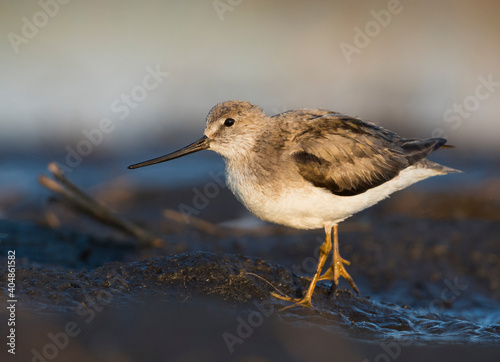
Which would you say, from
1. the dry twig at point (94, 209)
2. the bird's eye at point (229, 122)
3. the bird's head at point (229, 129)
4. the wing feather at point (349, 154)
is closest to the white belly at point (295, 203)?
the wing feather at point (349, 154)

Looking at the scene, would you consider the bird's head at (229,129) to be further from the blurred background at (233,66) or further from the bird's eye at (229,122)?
the blurred background at (233,66)

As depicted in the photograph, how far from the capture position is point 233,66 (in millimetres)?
14695

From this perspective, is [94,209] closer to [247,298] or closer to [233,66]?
[247,298]

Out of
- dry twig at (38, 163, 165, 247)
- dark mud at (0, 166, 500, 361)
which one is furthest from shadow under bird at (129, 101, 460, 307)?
dry twig at (38, 163, 165, 247)

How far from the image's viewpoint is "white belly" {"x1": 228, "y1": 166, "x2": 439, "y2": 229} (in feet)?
18.0

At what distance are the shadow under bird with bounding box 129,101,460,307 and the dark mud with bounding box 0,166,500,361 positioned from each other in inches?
21.5

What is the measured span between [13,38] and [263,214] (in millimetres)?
10385

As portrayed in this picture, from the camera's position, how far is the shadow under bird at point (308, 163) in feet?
18.2

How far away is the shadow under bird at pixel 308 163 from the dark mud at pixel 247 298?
0.55 m

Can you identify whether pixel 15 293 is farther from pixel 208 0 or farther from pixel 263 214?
pixel 208 0

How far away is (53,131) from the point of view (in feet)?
43.2

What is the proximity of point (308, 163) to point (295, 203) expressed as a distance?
43cm

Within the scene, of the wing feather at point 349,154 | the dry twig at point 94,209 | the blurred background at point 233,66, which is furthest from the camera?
the blurred background at point 233,66

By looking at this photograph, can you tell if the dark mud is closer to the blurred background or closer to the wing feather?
the wing feather
